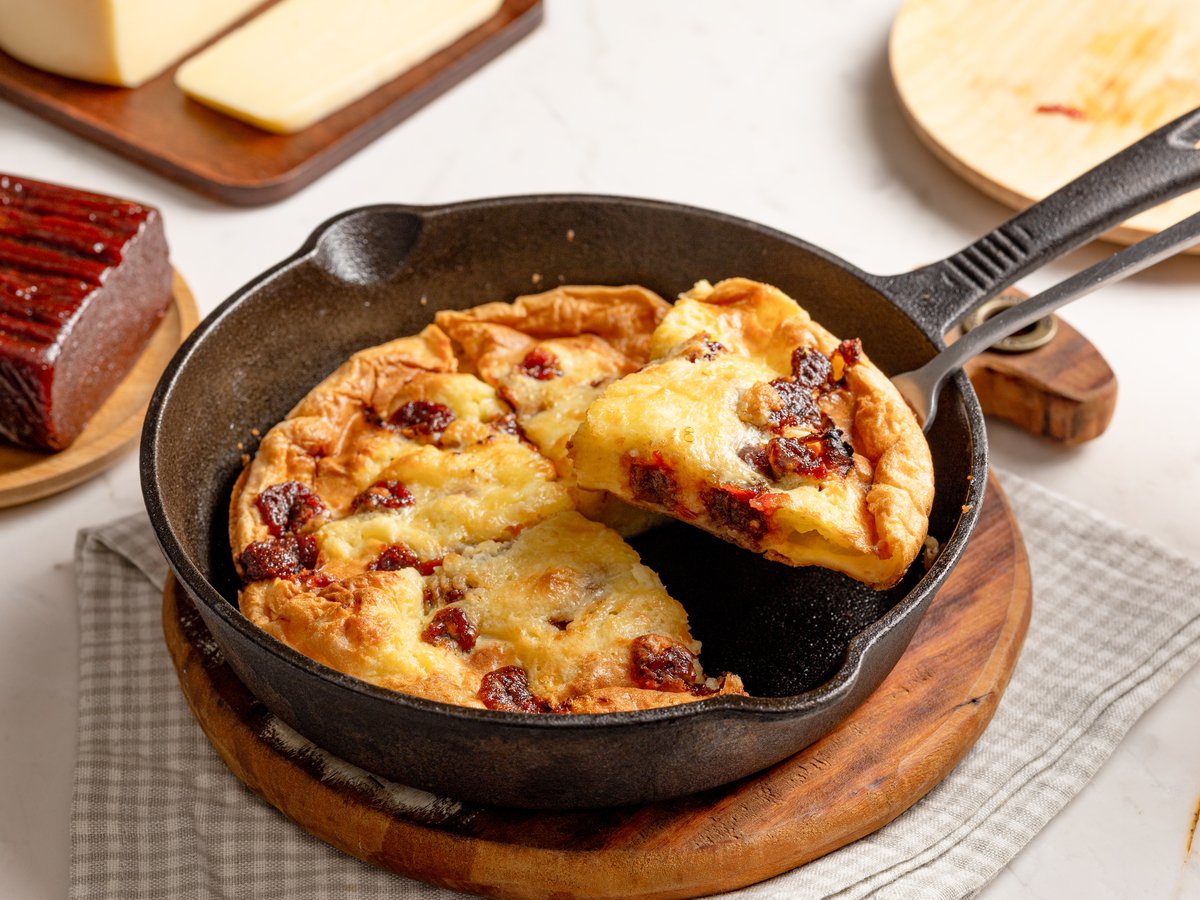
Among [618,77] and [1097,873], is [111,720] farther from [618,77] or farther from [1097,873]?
[618,77]

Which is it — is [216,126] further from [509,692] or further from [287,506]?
[509,692]

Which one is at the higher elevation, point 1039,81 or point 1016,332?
point 1039,81

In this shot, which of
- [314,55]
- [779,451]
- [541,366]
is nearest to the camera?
[779,451]

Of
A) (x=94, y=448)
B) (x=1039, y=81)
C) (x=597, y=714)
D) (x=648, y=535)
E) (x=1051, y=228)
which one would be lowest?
(x=94, y=448)

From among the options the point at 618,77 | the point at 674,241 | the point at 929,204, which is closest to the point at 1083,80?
the point at 929,204

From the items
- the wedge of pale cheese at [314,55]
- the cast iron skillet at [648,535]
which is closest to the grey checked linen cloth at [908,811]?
the cast iron skillet at [648,535]

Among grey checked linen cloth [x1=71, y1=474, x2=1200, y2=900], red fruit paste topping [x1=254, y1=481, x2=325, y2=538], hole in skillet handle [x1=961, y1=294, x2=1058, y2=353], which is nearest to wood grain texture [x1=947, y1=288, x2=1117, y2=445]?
hole in skillet handle [x1=961, y1=294, x2=1058, y2=353]

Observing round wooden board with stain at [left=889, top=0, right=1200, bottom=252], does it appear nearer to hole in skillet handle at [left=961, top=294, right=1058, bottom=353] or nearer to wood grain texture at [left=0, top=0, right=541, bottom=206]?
hole in skillet handle at [left=961, top=294, right=1058, bottom=353]

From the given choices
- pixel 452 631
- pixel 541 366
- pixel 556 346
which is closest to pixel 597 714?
pixel 452 631
